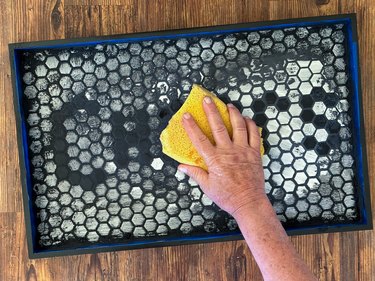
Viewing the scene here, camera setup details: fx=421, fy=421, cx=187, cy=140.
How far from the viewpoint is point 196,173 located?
25.5 inches

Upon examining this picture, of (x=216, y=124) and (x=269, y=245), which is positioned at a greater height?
(x=216, y=124)

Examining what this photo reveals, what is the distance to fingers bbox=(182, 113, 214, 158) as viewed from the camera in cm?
62

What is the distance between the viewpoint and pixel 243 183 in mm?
612

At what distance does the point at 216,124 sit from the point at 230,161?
6cm

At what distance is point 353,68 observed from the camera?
27.0 inches

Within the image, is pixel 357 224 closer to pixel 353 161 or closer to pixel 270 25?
pixel 353 161

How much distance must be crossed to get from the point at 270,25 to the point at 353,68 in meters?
0.15

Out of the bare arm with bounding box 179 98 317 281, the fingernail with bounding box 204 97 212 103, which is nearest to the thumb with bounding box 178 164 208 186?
the bare arm with bounding box 179 98 317 281

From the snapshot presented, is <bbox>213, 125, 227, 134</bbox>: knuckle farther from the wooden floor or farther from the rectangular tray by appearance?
the wooden floor

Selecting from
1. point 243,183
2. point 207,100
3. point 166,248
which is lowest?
point 166,248

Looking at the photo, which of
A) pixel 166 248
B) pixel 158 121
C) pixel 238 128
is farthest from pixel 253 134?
pixel 166 248

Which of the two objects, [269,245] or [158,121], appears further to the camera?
[158,121]

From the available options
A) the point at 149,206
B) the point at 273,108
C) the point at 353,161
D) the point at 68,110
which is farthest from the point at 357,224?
the point at 68,110

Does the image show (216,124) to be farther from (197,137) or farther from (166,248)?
(166,248)
